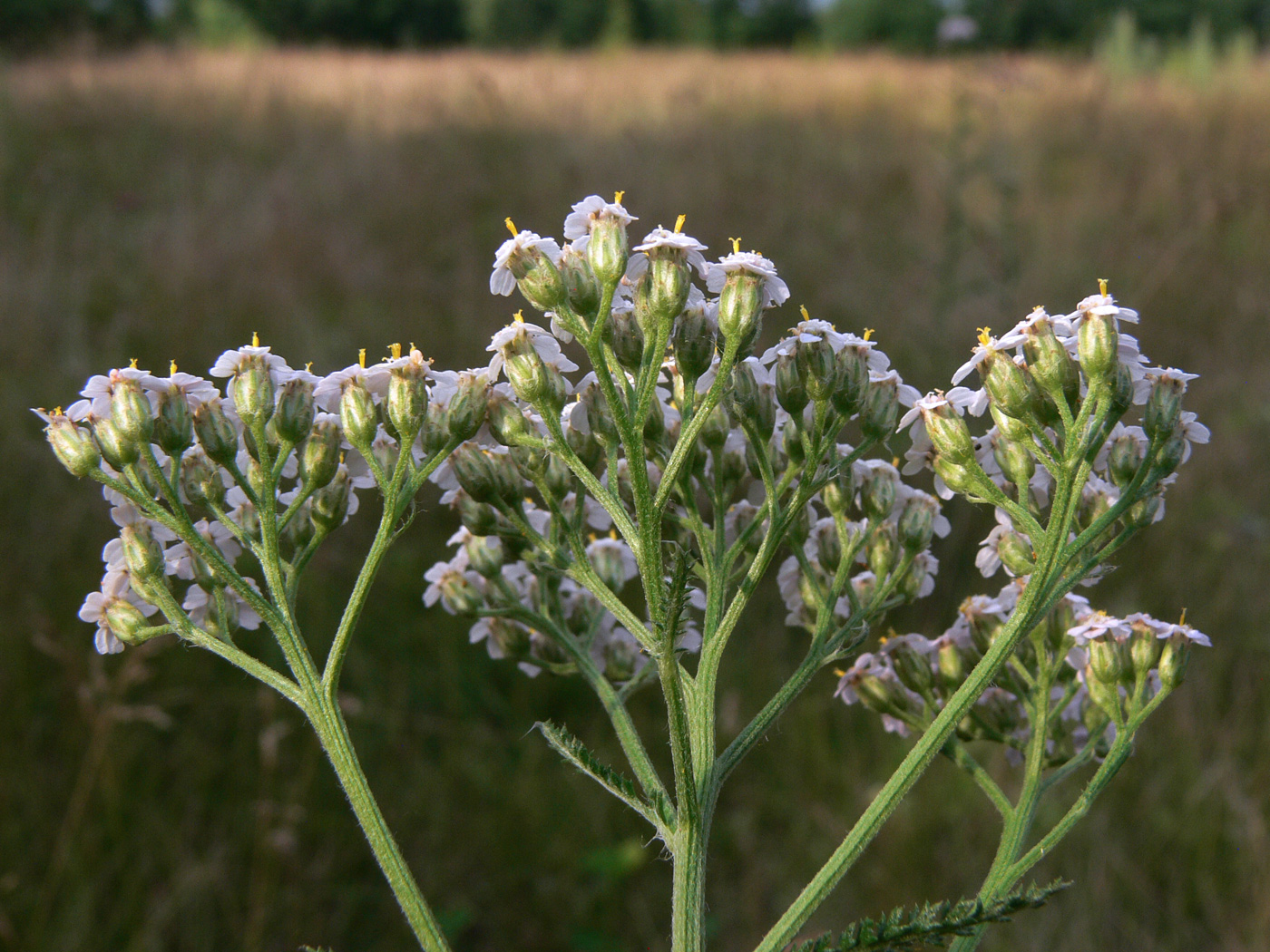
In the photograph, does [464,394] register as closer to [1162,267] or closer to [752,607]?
[752,607]

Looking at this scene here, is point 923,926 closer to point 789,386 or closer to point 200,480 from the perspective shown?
point 789,386

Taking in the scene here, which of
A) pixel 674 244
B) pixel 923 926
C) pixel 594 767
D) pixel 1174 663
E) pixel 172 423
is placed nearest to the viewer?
pixel 923 926

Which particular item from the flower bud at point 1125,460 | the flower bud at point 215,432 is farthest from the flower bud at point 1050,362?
the flower bud at point 215,432

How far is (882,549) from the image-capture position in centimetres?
140

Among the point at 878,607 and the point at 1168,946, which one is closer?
the point at 878,607

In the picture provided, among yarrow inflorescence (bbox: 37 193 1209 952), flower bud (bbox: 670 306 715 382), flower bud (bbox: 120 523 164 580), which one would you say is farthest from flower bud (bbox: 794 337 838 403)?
flower bud (bbox: 120 523 164 580)

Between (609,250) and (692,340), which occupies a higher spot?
(609,250)

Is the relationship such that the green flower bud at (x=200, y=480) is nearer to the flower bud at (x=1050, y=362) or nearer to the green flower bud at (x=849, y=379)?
the green flower bud at (x=849, y=379)

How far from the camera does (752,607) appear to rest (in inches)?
176

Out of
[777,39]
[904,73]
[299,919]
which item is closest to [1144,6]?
[904,73]

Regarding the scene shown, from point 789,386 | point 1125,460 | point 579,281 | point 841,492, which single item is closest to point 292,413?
point 579,281

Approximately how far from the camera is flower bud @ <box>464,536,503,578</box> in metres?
1.45

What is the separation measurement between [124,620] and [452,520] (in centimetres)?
360

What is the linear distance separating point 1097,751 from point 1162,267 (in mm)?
6437
